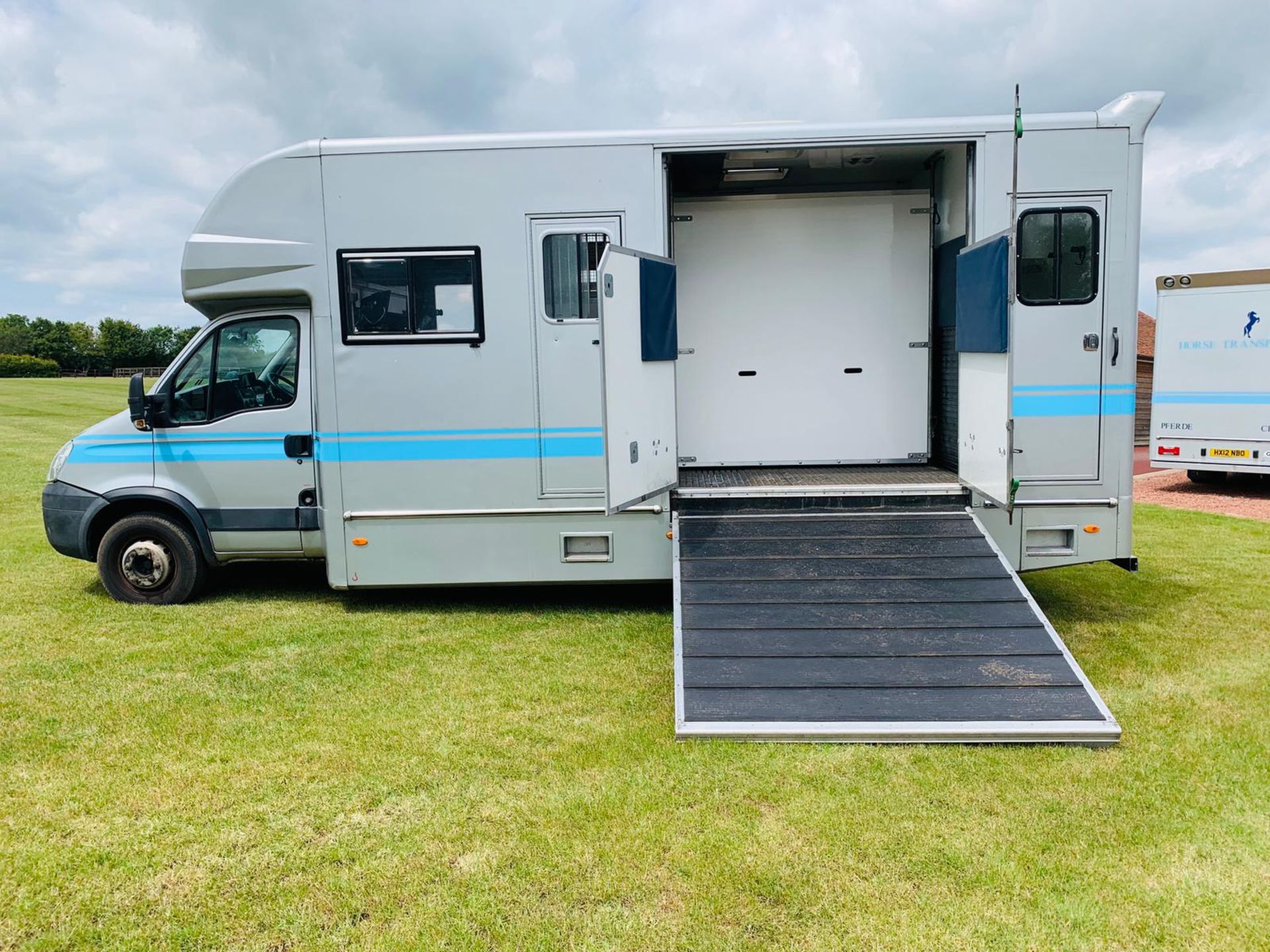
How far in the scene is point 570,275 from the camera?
20.7 feet

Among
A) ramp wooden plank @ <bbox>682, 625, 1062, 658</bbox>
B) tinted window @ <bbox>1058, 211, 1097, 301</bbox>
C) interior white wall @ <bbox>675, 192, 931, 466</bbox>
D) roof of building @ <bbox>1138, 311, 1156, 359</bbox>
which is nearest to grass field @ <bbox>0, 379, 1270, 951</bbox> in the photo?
ramp wooden plank @ <bbox>682, 625, 1062, 658</bbox>

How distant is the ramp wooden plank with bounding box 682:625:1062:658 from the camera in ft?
16.2

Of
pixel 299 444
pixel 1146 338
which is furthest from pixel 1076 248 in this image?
pixel 1146 338

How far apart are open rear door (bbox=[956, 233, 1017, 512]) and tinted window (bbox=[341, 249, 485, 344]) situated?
9.67 ft

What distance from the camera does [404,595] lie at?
23.9 ft

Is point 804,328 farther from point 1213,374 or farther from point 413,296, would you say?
point 1213,374

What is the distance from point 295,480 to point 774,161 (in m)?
3.82

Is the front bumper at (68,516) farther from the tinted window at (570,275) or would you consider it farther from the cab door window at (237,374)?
the tinted window at (570,275)

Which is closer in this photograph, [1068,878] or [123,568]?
[1068,878]

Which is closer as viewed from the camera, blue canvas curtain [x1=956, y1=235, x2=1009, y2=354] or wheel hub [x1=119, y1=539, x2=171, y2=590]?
blue canvas curtain [x1=956, y1=235, x2=1009, y2=354]

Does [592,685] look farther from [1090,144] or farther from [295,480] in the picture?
[1090,144]

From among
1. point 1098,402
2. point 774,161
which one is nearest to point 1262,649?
point 1098,402

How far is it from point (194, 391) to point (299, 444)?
0.82 meters

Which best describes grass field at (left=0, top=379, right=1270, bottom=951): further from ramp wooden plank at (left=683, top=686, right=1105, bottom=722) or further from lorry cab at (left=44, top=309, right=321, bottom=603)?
lorry cab at (left=44, top=309, right=321, bottom=603)
